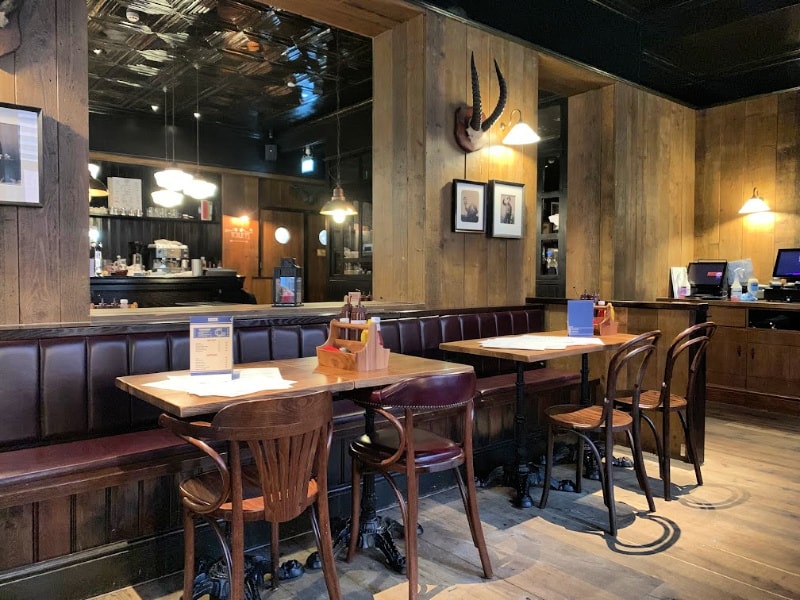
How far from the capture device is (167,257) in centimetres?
855

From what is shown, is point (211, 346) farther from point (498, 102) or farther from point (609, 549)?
point (498, 102)

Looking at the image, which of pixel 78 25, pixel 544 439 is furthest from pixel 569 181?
pixel 78 25

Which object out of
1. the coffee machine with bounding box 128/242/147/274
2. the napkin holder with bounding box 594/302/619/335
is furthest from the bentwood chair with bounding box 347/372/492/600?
the coffee machine with bounding box 128/242/147/274

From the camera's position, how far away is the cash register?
5691mm

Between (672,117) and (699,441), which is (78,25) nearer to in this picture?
(699,441)

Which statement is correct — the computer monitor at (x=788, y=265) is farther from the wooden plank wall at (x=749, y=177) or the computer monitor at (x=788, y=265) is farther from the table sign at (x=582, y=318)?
the table sign at (x=582, y=318)

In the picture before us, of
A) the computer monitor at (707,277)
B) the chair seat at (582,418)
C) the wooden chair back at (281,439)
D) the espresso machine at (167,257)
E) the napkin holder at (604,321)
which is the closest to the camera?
the wooden chair back at (281,439)

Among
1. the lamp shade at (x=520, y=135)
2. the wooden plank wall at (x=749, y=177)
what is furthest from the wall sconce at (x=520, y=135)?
the wooden plank wall at (x=749, y=177)

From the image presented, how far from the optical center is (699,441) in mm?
4141

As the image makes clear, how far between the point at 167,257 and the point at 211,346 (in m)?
6.69

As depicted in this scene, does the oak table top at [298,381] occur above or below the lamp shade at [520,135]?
below

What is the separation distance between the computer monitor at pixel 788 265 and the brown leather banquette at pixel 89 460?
5138 millimetres

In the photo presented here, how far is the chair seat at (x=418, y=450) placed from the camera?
2.44m

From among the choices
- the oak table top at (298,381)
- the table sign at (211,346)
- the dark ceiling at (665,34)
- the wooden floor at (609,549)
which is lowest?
the wooden floor at (609,549)
